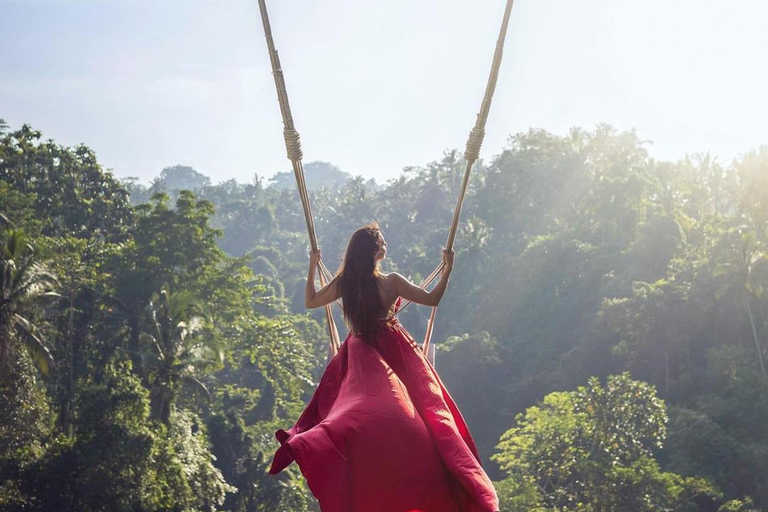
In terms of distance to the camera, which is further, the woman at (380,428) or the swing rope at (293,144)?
the swing rope at (293,144)

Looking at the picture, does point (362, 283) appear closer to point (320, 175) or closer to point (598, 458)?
point (598, 458)

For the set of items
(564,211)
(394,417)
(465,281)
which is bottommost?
(394,417)

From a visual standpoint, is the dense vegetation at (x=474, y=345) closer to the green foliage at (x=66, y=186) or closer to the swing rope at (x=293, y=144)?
the green foliage at (x=66, y=186)

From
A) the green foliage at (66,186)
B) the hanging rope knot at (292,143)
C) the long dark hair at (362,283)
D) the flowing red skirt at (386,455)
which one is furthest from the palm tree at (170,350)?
the flowing red skirt at (386,455)

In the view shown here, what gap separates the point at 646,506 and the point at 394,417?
47.3ft

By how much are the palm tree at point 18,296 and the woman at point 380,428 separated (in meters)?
13.6

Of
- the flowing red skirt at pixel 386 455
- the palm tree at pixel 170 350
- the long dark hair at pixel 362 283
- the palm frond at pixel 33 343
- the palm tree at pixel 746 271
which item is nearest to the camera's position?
the flowing red skirt at pixel 386 455

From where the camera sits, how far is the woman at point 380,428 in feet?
10.2

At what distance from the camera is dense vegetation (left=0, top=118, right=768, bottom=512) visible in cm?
1631

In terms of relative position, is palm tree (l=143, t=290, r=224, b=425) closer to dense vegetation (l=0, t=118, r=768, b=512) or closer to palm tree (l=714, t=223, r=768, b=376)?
dense vegetation (l=0, t=118, r=768, b=512)

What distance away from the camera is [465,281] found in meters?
41.2

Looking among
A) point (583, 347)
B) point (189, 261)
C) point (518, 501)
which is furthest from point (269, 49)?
point (583, 347)

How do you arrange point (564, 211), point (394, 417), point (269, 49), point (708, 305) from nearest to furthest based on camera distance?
1. point (394, 417)
2. point (269, 49)
3. point (708, 305)
4. point (564, 211)

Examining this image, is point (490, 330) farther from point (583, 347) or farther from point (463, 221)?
point (463, 221)
